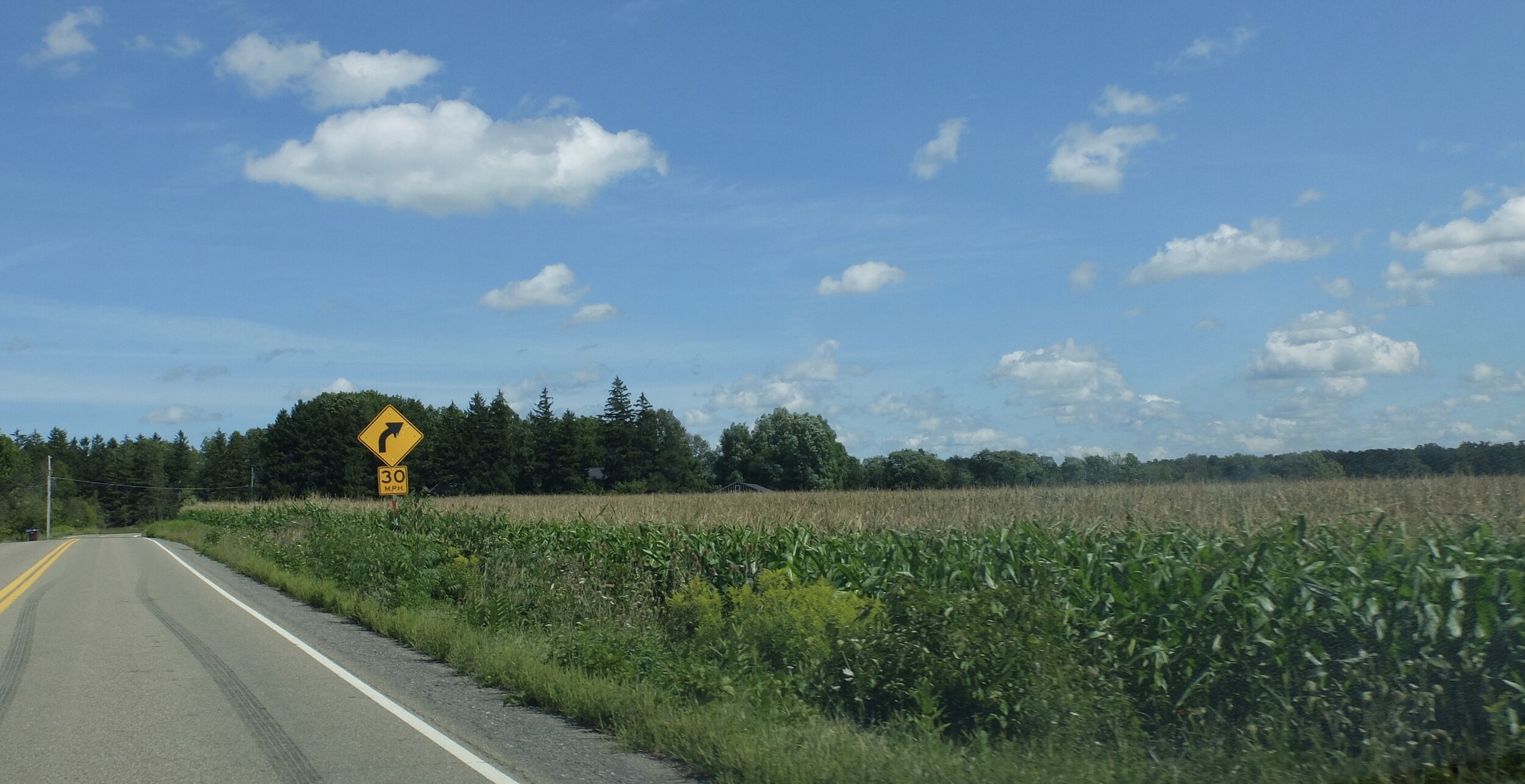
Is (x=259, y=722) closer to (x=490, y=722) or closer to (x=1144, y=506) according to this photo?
(x=490, y=722)

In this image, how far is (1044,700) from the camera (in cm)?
688

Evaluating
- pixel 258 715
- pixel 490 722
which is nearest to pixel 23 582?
pixel 258 715

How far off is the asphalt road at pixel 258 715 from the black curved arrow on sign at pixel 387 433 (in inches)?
189

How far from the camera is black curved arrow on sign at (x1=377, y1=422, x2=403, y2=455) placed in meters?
19.7

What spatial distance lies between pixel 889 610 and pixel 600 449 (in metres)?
80.9

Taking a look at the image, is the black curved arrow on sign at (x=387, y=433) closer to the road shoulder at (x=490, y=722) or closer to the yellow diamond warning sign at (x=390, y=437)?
the yellow diamond warning sign at (x=390, y=437)

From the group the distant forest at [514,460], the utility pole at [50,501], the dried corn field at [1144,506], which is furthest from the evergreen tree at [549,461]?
the dried corn field at [1144,506]

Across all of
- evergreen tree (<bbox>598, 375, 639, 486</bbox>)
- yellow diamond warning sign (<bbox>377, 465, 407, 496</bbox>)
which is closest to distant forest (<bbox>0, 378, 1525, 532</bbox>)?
evergreen tree (<bbox>598, 375, 639, 486</bbox>)

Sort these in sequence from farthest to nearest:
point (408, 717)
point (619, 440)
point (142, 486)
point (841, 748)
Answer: point (142, 486)
point (619, 440)
point (408, 717)
point (841, 748)

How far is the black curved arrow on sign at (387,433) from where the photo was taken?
64.6 feet

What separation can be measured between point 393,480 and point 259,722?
1240cm

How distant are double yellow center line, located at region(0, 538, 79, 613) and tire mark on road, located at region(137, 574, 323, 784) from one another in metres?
8.43

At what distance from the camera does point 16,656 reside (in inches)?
458

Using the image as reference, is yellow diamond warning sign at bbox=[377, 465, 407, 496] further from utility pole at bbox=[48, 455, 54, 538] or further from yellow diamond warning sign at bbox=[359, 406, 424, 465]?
utility pole at bbox=[48, 455, 54, 538]
